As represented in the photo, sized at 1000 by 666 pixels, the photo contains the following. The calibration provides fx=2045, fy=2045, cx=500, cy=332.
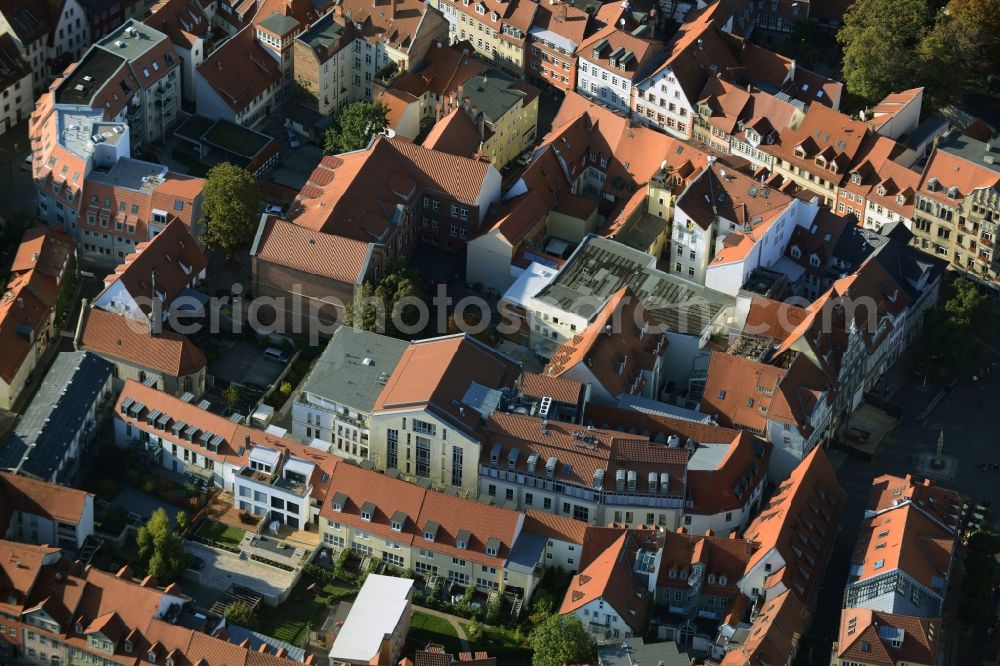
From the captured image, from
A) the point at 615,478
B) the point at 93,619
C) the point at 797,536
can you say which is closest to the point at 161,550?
the point at 93,619

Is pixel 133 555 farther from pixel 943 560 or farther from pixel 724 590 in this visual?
pixel 943 560

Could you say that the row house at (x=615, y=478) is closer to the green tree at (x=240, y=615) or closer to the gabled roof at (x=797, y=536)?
the gabled roof at (x=797, y=536)

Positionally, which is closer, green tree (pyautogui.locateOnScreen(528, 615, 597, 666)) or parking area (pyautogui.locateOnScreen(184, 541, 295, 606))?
green tree (pyautogui.locateOnScreen(528, 615, 597, 666))

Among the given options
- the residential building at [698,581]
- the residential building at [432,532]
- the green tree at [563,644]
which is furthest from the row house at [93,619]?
the residential building at [698,581]

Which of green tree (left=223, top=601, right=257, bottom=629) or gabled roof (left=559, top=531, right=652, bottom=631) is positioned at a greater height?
gabled roof (left=559, top=531, right=652, bottom=631)

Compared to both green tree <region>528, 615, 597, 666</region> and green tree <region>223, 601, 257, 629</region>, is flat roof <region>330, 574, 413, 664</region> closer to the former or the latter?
green tree <region>223, 601, 257, 629</region>

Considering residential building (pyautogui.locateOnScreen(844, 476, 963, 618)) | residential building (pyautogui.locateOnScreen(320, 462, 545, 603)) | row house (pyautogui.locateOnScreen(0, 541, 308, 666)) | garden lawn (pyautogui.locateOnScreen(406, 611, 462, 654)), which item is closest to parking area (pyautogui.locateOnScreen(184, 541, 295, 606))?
residential building (pyautogui.locateOnScreen(320, 462, 545, 603))

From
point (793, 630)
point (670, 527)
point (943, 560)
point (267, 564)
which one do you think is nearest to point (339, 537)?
point (267, 564)
